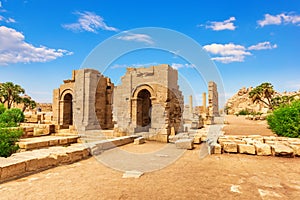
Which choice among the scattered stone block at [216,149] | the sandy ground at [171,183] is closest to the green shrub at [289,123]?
the sandy ground at [171,183]

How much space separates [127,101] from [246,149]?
740 centimetres

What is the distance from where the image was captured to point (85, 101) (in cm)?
1398

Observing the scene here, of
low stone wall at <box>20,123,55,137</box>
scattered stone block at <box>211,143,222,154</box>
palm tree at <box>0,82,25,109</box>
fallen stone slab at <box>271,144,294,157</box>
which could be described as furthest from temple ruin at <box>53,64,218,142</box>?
palm tree at <box>0,82,25,109</box>

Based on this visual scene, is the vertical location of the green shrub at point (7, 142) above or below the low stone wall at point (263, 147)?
above

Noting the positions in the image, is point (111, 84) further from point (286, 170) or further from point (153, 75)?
point (286, 170)

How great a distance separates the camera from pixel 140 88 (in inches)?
474

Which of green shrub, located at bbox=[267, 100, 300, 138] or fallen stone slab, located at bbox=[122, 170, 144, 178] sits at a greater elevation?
green shrub, located at bbox=[267, 100, 300, 138]

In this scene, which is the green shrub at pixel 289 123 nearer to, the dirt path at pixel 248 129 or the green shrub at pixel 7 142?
the dirt path at pixel 248 129

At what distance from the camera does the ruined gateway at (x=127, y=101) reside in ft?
36.8

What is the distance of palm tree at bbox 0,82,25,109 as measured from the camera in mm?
28125

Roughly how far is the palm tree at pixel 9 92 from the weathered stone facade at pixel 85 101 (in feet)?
57.5

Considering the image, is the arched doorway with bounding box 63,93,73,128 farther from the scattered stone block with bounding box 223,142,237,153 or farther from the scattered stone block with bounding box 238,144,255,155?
the scattered stone block with bounding box 238,144,255,155

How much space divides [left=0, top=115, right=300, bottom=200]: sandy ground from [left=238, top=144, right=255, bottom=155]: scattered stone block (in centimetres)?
104

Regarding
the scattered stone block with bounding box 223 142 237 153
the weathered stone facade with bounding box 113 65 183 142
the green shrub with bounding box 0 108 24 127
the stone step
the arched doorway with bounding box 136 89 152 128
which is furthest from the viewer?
the green shrub with bounding box 0 108 24 127
